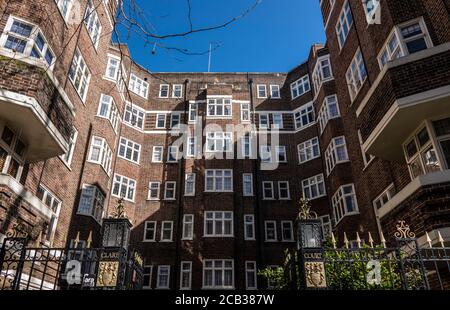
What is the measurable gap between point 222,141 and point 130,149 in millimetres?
7714

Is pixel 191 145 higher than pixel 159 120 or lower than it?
lower

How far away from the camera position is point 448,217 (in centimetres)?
850

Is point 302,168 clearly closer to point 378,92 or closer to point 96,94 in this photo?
point 96,94

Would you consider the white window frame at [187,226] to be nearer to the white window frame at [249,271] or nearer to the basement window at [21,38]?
the white window frame at [249,271]

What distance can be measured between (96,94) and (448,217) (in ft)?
63.0

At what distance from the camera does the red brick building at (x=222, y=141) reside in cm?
1003

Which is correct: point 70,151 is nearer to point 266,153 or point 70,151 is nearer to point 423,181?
point 423,181

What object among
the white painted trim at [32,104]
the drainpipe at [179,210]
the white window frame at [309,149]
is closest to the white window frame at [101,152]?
the drainpipe at [179,210]

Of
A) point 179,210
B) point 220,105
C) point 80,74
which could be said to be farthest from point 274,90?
point 80,74

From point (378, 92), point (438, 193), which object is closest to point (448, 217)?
point (438, 193)

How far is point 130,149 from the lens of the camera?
29.0 m

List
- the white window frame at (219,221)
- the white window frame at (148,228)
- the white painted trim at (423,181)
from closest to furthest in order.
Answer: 1. the white painted trim at (423,181)
2. the white window frame at (219,221)
3. the white window frame at (148,228)

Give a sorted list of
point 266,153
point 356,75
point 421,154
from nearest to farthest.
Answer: point 421,154, point 356,75, point 266,153

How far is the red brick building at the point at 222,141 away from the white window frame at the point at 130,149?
0.44 ft
